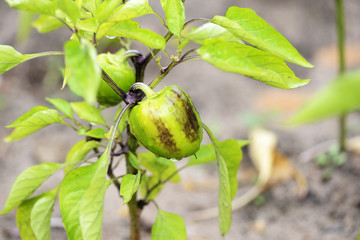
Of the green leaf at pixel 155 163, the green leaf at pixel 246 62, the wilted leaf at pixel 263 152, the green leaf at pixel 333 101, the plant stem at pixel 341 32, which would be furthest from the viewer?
the wilted leaf at pixel 263 152

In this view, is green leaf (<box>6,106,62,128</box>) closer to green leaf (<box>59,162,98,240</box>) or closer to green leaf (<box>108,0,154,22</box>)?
green leaf (<box>59,162,98,240</box>)

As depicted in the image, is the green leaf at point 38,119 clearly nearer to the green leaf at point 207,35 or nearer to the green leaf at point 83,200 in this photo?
the green leaf at point 83,200

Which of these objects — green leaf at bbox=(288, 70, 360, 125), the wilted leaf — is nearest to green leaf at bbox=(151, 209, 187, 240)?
green leaf at bbox=(288, 70, 360, 125)

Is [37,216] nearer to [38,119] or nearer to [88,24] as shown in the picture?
[38,119]

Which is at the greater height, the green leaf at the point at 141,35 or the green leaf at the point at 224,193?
the green leaf at the point at 141,35

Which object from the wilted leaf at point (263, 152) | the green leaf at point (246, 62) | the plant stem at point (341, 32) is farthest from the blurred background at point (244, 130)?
the green leaf at point (246, 62)

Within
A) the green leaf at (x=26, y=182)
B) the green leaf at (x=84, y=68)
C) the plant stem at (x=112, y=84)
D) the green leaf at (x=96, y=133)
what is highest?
the green leaf at (x=84, y=68)
